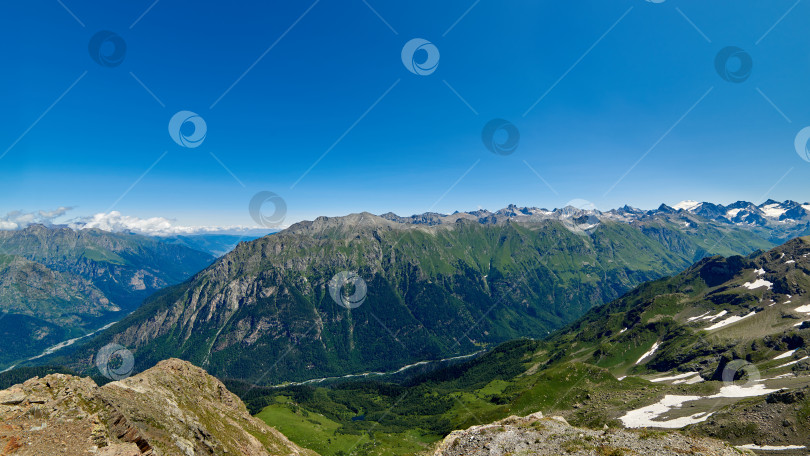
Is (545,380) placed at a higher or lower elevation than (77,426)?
lower

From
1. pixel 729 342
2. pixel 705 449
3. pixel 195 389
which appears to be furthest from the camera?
A: pixel 729 342

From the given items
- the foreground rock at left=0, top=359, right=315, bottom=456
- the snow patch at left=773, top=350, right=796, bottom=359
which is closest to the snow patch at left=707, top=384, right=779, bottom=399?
the snow patch at left=773, top=350, right=796, bottom=359

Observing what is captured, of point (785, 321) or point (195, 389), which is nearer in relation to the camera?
point (195, 389)

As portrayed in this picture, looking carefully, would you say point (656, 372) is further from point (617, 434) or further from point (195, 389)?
point (195, 389)

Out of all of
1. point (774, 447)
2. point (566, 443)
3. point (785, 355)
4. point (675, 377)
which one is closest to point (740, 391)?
point (785, 355)

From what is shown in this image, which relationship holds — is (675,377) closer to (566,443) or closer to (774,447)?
(774,447)

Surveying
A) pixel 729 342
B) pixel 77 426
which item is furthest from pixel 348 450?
pixel 729 342

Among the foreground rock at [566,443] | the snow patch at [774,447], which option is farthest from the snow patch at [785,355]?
the foreground rock at [566,443]
